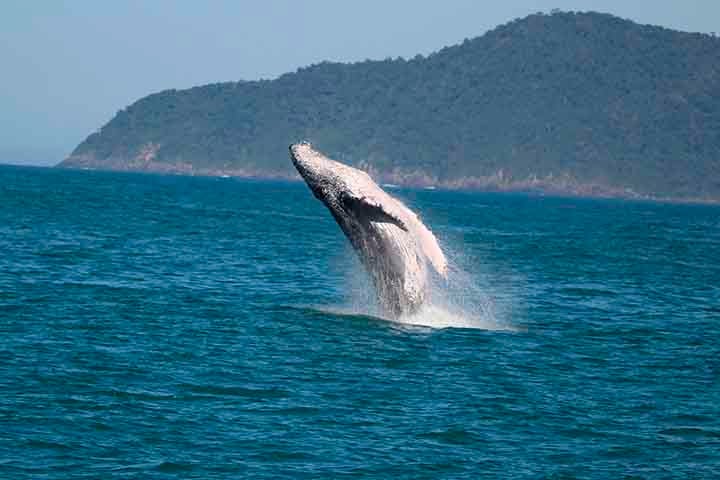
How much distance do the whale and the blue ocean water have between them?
128 cm

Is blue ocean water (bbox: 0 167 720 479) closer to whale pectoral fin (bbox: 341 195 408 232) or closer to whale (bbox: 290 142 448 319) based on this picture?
whale (bbox: 290 142 448 319)

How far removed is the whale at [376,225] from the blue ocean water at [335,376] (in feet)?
4.21

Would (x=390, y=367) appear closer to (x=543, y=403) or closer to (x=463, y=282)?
(x=543, y=403)

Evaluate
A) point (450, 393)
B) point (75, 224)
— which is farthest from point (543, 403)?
point (75, 224)

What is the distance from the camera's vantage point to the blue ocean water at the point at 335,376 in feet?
53.4

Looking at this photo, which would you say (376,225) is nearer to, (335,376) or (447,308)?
(335,376)

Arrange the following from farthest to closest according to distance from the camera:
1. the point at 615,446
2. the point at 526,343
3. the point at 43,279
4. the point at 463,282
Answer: the point at 463,282, the point at 43,279, the point at 526,343, the point at 615,446

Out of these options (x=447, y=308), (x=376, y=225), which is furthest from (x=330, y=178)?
(x=447, y=308)

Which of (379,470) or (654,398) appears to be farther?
(654,398)

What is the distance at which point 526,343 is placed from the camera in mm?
25453

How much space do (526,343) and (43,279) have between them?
14789 mm

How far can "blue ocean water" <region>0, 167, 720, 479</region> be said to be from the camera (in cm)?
1627

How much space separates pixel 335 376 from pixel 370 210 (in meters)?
3.95

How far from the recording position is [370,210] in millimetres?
23531
